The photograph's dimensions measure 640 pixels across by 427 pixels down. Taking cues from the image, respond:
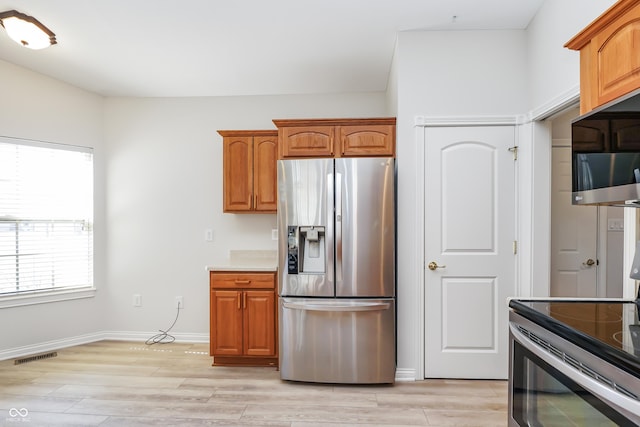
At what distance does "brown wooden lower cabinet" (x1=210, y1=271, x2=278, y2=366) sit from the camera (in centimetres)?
314

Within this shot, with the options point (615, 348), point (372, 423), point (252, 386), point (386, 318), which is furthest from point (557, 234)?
point (252, 386)

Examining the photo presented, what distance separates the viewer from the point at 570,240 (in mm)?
3172

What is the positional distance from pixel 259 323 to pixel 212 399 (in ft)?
2.39

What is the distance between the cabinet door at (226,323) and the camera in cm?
316

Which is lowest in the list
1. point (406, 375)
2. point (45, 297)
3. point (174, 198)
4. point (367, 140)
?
point (406, 375)

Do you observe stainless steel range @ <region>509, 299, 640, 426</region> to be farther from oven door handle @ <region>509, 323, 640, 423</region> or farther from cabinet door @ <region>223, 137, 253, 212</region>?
cabinet door @ <region>223, 137, 253, 212</region>

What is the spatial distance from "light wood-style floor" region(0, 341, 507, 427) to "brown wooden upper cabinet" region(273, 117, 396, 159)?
1.85 m

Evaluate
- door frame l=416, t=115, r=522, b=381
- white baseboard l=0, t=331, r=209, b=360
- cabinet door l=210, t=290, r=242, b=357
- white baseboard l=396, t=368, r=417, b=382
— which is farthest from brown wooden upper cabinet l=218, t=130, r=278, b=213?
white baseboard l=396, t=368, r=417, b=382

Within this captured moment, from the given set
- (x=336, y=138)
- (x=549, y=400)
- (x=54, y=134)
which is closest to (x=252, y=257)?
(x=336, y=138)

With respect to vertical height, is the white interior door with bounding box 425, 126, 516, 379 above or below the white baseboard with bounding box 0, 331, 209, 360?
above

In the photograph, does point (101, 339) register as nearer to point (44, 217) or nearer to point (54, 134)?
point (44, 217)

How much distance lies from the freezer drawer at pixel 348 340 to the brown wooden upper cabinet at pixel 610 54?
1.80 m

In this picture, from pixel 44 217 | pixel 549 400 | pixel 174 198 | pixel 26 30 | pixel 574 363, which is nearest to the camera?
pixel 574 363

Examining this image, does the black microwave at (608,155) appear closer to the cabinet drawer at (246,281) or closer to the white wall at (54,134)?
the cabinet drawer at (246,281)
